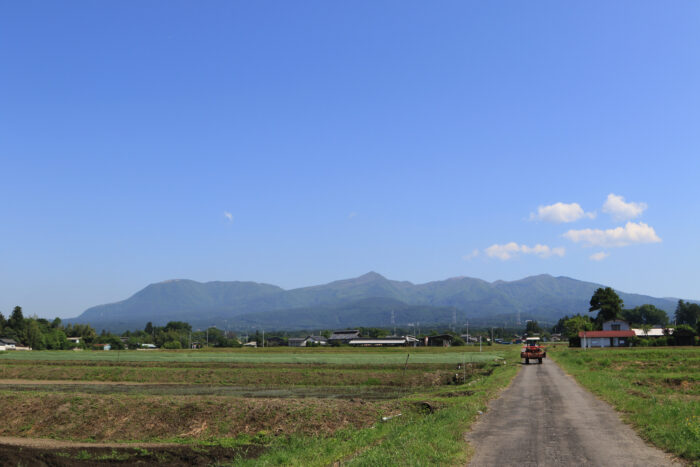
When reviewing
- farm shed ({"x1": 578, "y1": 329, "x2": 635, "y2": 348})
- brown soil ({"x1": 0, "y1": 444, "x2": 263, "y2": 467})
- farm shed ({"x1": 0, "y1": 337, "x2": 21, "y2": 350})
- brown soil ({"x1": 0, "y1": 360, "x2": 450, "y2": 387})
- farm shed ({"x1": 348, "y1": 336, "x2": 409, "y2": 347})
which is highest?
brown soil ({"x1": 0, "y1": 444, "x2": 263, "y2": 467})

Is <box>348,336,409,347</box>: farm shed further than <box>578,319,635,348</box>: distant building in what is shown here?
Yes

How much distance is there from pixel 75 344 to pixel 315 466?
186422 millimetres

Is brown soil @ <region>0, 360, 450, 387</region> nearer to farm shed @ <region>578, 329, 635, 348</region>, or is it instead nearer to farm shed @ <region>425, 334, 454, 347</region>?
farm shed @ <region>578, 329, 635, 348</region>

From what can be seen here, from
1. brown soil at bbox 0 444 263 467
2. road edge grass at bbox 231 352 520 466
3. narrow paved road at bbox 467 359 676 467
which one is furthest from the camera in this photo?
brown soil at bbox 0 444 263 467

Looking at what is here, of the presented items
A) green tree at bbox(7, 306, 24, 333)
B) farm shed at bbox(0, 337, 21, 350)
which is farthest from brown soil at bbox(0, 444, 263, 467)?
green tree at bbox(7, 306, 24, 333)

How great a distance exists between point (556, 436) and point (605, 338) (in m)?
117

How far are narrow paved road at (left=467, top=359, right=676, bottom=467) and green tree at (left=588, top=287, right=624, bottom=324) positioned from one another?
405 ft

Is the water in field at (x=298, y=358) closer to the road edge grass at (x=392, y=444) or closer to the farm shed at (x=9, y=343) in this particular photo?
the road edge grass at (x=392, y=444)

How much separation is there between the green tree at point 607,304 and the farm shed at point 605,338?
17.9 meters

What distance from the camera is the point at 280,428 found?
1102 inches

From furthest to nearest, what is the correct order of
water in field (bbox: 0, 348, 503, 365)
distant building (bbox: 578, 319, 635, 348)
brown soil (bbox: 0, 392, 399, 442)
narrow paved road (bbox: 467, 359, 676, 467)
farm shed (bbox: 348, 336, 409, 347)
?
farm shed (bbox: 348, 336, 409, 347) < distant building (bbox: 578, 319, 635, 348) < water in field (bbox: 0, 348, 503, 365) < brown soil (bbox: 0, 392, 399, 442) < narrow paved road (bbox: 467, 359, 676, 467)

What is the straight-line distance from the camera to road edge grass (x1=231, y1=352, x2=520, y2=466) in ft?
53.8

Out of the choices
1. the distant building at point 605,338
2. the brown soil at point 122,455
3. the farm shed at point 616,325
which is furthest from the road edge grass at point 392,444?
the farm shed at point 616,325

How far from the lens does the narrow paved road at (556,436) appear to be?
1622 cm
